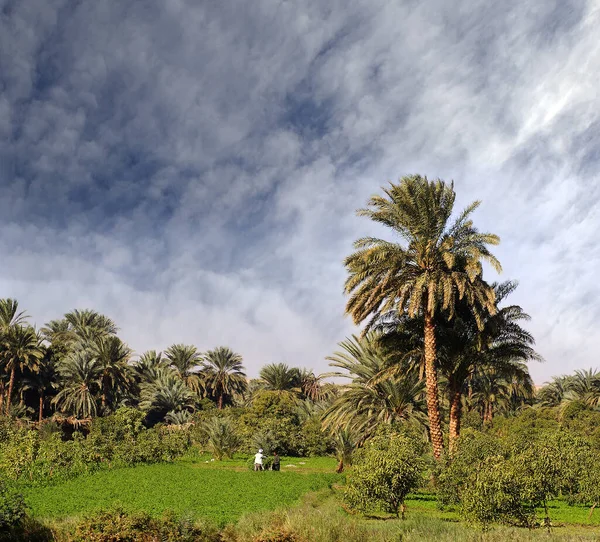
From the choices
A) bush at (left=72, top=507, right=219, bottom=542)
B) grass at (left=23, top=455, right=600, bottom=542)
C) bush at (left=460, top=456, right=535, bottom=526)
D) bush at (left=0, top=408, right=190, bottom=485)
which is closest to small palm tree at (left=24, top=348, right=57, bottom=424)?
bush at (left=0, top=408, right=190, bottom=485)

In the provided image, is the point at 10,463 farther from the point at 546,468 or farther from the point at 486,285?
the point at 486,285

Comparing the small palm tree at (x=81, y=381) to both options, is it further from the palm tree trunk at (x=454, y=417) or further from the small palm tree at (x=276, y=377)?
the palm tree trunk at (x=454, y=417)

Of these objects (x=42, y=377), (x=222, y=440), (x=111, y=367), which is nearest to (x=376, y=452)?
(x=222, y=440)

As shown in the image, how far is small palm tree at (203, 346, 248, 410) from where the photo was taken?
206 ft

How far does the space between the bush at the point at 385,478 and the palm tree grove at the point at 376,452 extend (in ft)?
0.17

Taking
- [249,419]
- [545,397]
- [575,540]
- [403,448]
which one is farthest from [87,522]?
[545,397]

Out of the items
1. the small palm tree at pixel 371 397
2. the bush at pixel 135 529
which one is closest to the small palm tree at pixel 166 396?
→ the small palm tree at pixel 371 397

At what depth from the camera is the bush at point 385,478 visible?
43.1 feet

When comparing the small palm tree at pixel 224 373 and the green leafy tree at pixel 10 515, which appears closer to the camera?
the green leafy tree at pixel 10 515

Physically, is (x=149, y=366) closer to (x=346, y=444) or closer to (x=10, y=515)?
(x=346, y=444)

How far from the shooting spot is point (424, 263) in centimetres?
2266

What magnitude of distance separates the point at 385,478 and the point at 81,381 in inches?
1615

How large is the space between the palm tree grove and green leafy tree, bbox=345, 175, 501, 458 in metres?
0.07

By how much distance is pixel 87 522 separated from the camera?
9969 mm
